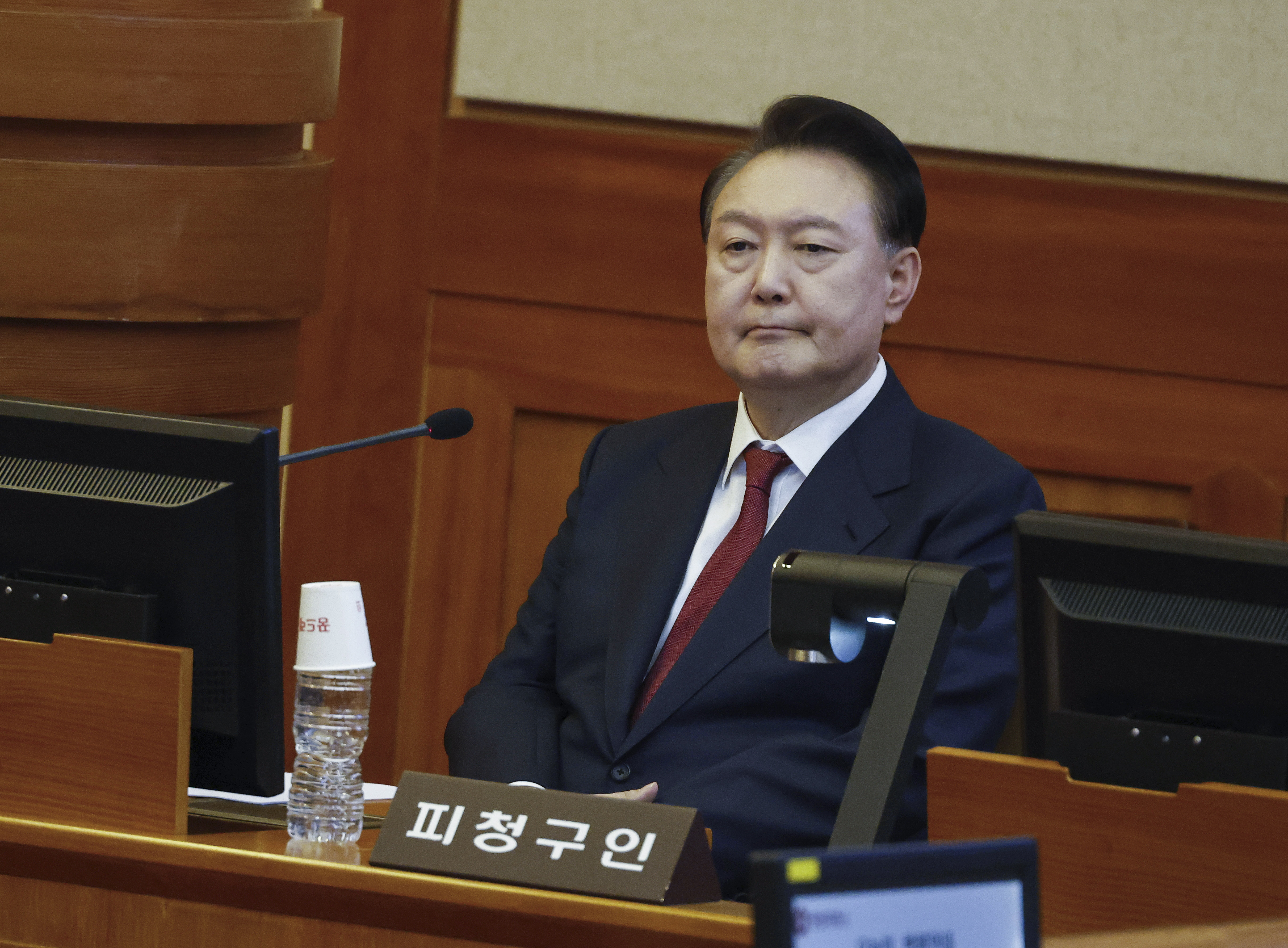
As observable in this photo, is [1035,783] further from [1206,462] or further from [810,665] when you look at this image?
[1206,462]

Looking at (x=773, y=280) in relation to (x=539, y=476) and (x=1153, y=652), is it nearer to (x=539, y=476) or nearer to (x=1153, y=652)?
(x=1153, y=652)

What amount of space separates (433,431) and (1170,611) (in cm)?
78

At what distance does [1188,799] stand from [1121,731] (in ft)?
0.24

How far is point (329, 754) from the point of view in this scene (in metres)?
1.46

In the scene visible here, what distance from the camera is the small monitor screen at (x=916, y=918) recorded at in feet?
2.52

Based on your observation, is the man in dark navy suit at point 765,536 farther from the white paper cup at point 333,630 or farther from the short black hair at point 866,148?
the white paper cup at point 333,630

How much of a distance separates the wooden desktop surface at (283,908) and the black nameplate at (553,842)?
0.04ft

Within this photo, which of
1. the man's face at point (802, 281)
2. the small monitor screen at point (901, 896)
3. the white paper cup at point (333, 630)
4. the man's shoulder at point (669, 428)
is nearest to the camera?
the small monitor screen at point (901, 896)

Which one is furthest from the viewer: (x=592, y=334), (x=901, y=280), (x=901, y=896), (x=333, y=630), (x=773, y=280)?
(x=592, y=334)

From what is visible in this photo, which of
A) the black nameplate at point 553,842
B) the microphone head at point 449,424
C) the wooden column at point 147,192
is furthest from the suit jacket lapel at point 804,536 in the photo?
the wooden column at point 147,192

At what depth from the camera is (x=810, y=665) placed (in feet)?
5.90

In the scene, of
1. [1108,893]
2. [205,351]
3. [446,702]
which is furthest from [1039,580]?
[446,702]

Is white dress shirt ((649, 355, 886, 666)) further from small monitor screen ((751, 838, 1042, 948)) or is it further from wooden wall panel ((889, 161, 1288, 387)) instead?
small monitor screen ((751, 838, 1042, 948))

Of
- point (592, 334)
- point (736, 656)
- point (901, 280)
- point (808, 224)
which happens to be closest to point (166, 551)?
point (736, 656)
